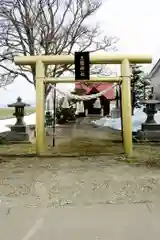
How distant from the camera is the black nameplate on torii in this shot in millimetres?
9477

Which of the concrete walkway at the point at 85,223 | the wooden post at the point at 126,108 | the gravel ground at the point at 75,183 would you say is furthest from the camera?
the wooden post at the point at 126,108

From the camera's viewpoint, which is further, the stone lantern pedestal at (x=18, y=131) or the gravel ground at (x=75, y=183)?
the stone lantern pedestal at (x=18, y=131)

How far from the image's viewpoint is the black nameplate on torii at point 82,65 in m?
9.48

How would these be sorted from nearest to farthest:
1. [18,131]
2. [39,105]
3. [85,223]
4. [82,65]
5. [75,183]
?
[85,223]
[75,183]
[82,65]
[39,105]
[18,131]

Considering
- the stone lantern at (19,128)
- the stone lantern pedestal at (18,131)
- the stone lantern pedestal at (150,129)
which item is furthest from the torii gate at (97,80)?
the stone lantern pedestal at (150,129)

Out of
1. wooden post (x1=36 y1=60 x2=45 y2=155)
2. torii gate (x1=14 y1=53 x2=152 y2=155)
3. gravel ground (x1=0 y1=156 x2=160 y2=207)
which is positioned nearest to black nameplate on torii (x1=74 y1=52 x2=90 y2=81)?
torii gate (x1=14 y1=53 x2=152 y2=155)

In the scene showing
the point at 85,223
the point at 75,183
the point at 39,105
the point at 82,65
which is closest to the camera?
the point at 85,223

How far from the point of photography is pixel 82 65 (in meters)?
9.48

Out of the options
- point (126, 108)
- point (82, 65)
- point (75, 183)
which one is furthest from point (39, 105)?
point (75, 183)

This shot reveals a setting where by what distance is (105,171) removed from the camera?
23.6 feet

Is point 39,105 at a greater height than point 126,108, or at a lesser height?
greater

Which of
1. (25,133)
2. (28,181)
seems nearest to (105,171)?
(28,181)

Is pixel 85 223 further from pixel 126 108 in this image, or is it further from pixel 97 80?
pixel 97 80

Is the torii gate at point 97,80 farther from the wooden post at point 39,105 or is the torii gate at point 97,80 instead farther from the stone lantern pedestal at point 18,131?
the stone lantern pedestal at point 18,131
